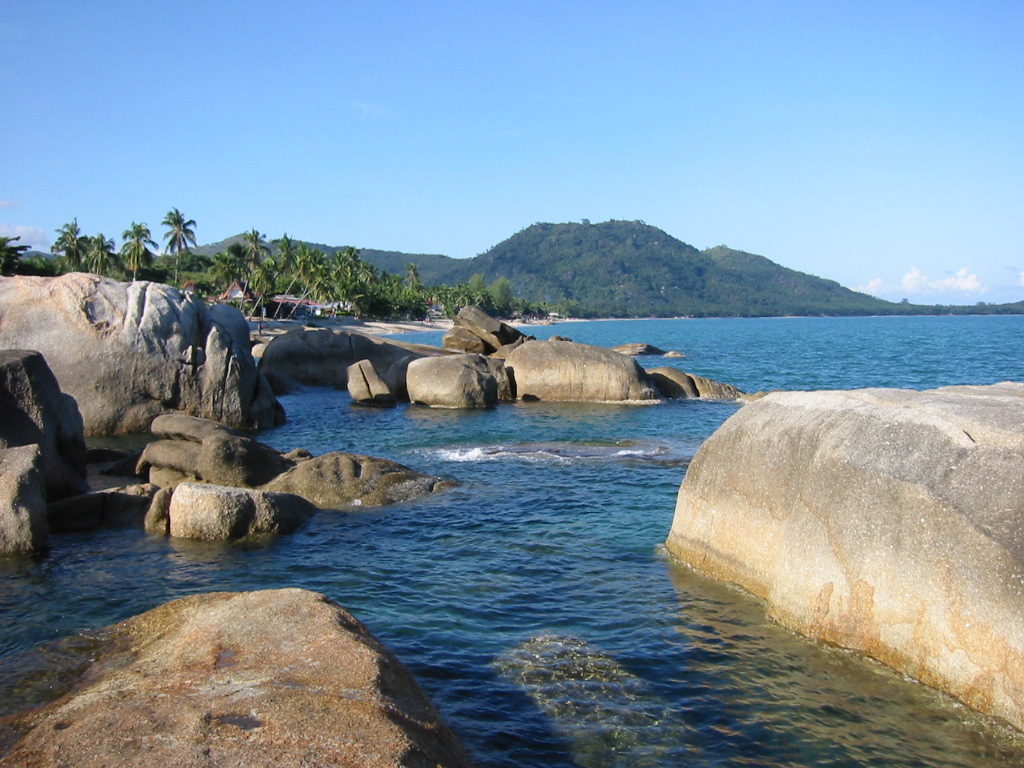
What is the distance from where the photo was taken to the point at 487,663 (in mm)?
9312

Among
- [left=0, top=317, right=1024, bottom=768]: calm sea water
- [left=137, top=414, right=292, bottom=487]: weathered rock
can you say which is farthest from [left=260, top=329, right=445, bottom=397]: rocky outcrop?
[left=137, top=414, right=292, bottom=487]: weathered rock

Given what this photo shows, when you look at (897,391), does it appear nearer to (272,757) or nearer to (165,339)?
(272,757)

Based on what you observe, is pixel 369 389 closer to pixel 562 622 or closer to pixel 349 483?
pixel 349 483

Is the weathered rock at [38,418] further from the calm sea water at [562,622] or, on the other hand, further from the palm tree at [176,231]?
the palm tree at [176,231]

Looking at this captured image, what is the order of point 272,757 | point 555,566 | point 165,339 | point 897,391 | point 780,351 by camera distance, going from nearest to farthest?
point 272,757 → point 897,391 → point 555,566 → point 165,339 → point 780,351

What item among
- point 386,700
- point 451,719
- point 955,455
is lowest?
point 451,719

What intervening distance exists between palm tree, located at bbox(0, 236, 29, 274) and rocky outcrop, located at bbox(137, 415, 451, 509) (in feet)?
170

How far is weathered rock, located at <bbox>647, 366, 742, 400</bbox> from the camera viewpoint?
1407 inches

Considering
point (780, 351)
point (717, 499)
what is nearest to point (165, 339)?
point (717, 499)

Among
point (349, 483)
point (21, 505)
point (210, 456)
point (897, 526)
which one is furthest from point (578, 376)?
point (897, 526)

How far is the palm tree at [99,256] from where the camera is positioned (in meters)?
96.7

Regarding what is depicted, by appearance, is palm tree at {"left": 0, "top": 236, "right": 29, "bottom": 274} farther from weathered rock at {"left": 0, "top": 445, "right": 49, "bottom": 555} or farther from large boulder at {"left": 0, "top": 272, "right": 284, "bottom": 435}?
weathered rock at {"left": 0, "top": 445, "right": 49, "bottom": 555}

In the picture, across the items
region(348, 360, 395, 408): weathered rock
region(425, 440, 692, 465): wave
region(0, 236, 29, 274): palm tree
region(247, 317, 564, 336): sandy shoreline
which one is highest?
region(0, 236, 29, 274): palm tree

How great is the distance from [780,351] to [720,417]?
57844 mm
